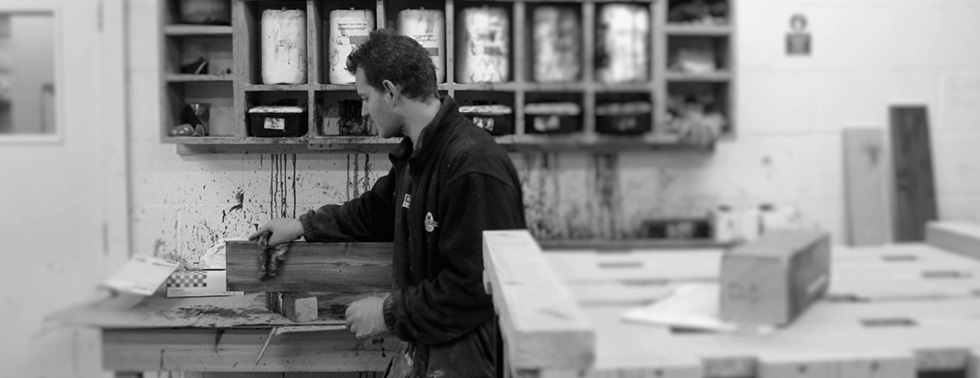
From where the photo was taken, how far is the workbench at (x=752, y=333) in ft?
→ 1.72

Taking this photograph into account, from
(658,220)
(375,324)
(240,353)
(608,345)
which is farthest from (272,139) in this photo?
(608,345)

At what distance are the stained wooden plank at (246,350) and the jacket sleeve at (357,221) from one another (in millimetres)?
253

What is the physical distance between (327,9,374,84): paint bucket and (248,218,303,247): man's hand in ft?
2.15

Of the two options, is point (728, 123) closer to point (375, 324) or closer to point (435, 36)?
point (435, 36)

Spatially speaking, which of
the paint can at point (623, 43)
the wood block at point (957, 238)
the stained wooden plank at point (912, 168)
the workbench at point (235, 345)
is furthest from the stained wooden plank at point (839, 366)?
the stained wooden plank at point (912, 168)

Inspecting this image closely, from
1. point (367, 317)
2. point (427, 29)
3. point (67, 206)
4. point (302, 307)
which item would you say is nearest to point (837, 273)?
point (367, 317)

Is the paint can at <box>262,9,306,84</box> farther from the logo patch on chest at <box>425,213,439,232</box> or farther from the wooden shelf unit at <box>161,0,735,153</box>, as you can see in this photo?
the logo patch on chest at <box>425,213,439,232</box>

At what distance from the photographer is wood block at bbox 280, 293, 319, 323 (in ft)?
6.88

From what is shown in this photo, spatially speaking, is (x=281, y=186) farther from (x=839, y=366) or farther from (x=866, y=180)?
(x=839, y=366)

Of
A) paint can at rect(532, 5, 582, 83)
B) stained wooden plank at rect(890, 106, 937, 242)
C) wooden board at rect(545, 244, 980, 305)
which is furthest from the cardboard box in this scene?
stained wooden plank at rect(890, 106, 937, 242)

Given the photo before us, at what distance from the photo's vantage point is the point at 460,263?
1.58 meters

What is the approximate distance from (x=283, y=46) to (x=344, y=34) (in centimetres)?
20

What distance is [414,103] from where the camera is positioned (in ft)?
5.93

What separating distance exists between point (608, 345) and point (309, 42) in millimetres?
A: 2147
